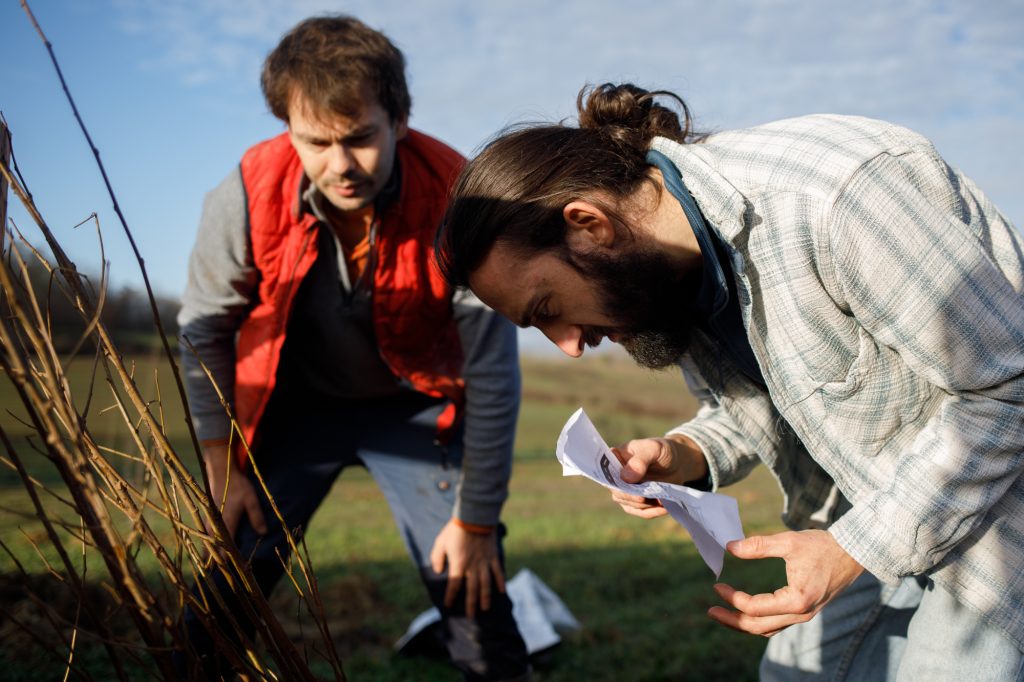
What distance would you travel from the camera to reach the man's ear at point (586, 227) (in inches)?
80.1

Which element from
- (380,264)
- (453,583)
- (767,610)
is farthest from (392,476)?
(767,610)

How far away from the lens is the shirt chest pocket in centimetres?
187

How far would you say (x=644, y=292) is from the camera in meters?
2.12

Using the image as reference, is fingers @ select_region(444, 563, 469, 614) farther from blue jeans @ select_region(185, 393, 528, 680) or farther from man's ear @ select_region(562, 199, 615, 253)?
man's ear @ select_region(562, 199, 615, 253)

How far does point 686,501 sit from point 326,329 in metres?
1.65

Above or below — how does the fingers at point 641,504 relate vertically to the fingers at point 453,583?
above

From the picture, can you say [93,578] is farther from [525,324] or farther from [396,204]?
[525,324]

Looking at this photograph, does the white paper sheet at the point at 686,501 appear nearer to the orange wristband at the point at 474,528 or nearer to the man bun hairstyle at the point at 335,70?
the orange wristband at the point at 474,528

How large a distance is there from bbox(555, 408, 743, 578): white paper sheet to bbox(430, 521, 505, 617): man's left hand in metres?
1.13

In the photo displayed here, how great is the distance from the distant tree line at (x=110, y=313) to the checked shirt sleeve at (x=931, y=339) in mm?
1448

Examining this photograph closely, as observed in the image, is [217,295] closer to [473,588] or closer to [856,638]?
[473,588]

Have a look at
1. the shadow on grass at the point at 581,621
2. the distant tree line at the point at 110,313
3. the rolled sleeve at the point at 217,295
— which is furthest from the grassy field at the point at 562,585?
the rolled sleeve at the point at 217,295

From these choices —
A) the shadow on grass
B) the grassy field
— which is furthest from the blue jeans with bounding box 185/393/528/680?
the grassy field

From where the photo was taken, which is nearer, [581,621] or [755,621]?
[755,621]
